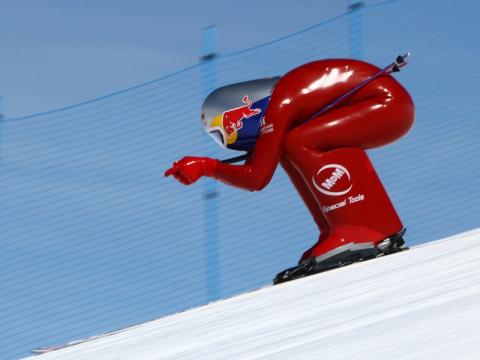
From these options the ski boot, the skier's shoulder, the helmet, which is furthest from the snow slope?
the skier's shoulder

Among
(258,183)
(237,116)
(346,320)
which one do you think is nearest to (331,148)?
(258,183)

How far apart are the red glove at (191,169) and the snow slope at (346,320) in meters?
0.48

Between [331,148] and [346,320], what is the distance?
4.16 ft

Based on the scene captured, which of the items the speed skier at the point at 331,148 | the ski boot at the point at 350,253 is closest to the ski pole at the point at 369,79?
Answer: the speed skier at the point at 331,148

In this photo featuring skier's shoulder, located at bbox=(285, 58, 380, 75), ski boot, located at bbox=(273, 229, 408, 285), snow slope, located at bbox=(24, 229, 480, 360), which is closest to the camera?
snow slope, located at bbox=(24, 229, 480, 360)

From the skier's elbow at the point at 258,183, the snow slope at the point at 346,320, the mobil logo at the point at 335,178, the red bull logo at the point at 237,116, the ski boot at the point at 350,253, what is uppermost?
the red bull logo at the point at 237,116

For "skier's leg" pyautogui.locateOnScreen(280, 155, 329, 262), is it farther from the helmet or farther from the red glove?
the red glove

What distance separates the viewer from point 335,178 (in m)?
3.38

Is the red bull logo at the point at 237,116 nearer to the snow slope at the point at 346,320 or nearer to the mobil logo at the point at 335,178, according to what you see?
the mobil logo at the point at 335,178

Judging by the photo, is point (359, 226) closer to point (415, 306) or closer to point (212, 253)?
point (212, 253)

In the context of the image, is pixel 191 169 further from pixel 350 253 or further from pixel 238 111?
pixel 350 253

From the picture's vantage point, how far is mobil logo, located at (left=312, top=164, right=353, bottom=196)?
133 inches

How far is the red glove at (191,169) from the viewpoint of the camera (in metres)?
3.49

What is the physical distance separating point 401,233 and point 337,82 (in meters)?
0.58
